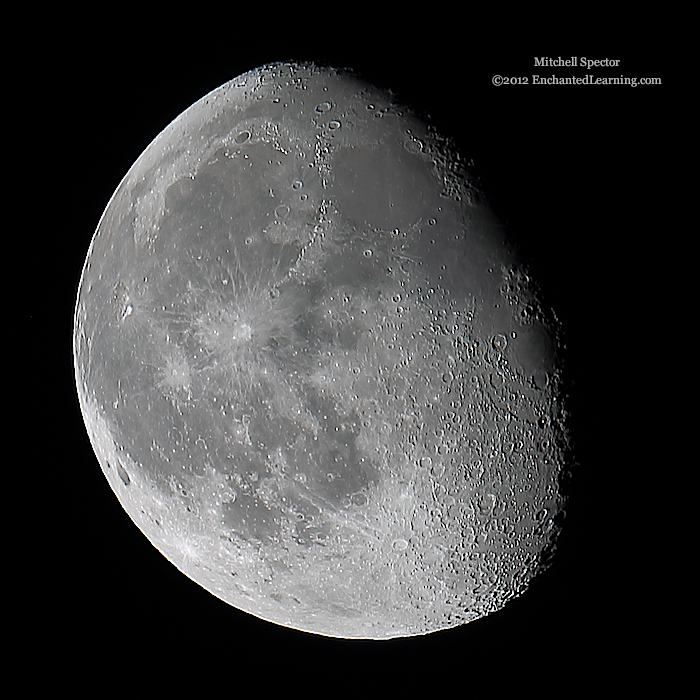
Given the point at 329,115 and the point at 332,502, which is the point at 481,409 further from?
the point at 329,115

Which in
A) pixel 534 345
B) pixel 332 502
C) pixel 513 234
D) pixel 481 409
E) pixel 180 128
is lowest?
pixel 332 502

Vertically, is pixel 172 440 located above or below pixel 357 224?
below

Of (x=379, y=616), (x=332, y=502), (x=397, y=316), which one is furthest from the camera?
(x=379, y=616)

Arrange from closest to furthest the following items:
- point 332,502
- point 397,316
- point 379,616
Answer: point 397,316, point 332,502, point 379,616

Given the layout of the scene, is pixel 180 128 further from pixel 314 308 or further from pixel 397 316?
pixel 397 316

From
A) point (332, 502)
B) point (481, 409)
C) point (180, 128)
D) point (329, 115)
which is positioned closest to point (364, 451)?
point (332, 502)

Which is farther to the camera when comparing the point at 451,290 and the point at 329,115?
the point at 329,115

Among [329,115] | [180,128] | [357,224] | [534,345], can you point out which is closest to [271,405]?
[357,224]
